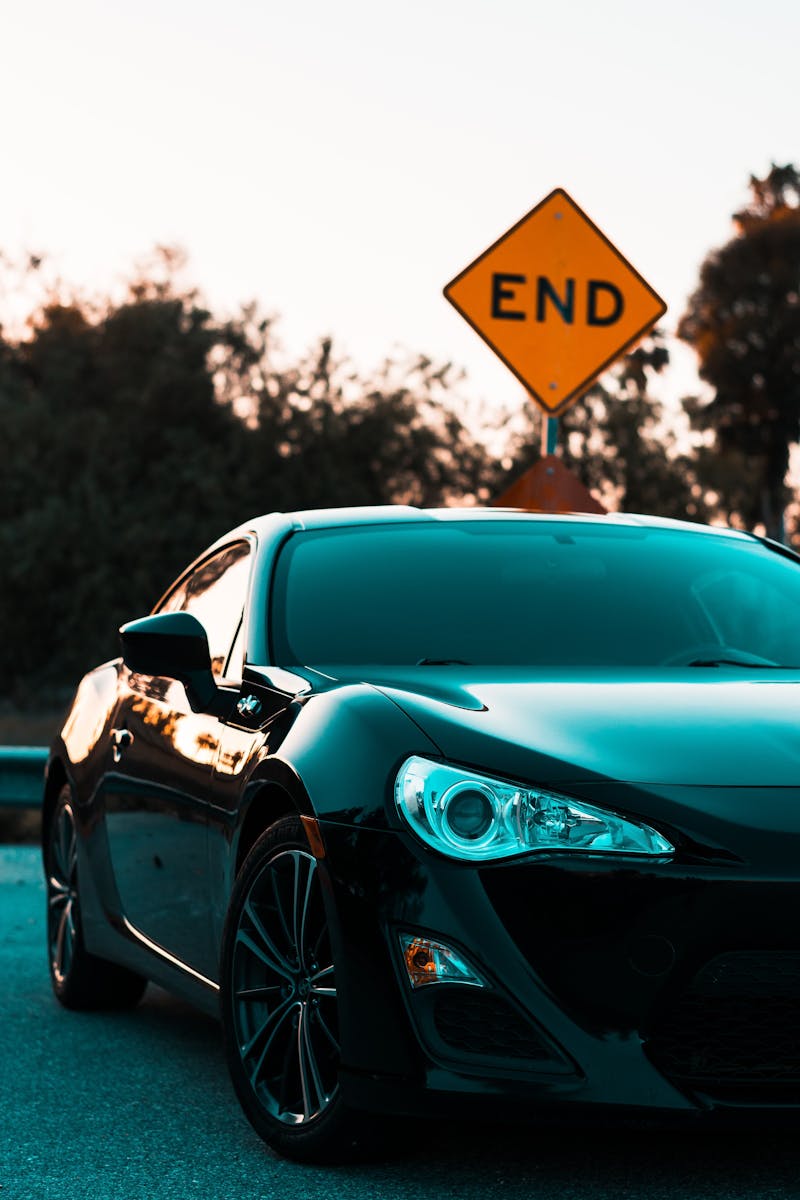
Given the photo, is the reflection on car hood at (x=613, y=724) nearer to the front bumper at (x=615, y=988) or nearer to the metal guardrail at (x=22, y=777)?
the front bumper at (x=615, y=988)

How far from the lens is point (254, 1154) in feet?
13.0

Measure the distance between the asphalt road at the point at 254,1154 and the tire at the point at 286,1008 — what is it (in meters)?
0.09

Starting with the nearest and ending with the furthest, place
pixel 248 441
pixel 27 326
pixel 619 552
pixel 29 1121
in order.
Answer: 1. pixel 29 1121
2. pixel 619 552
3. pixel 248 441
4. pixel 27 326

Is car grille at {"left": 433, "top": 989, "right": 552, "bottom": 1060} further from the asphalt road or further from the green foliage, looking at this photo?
the green foliage

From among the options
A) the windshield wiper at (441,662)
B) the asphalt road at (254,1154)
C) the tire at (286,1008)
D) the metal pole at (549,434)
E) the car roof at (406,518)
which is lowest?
the asphalt road at (254,1154)

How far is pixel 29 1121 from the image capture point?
4383 mm

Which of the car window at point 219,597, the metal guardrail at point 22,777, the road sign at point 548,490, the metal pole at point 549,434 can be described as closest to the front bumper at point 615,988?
the car window at point 219,597

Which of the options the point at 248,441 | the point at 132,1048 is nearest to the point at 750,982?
the point at 132,1048

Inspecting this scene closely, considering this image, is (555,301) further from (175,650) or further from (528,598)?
(175,650)

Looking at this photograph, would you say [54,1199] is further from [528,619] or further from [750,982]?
[528,619]

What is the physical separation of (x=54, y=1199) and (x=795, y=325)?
180 ft

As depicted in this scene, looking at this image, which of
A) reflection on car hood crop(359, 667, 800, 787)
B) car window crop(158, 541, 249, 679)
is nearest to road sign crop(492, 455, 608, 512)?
car window crop(158, 541, 249, 679)

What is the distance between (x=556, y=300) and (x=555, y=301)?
0.01 meters

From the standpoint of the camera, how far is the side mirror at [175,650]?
4738mm
